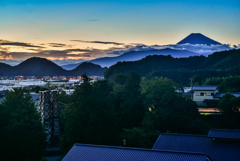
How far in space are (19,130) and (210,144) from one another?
1503 centimetres

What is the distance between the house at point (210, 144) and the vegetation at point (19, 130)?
9.93 m

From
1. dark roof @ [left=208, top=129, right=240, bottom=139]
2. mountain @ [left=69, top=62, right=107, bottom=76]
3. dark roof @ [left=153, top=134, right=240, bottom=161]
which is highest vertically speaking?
dark roof @ [left=208, top=129, right=240, bottom=139]

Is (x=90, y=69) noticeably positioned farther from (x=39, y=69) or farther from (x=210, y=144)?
(x=210, y=144)

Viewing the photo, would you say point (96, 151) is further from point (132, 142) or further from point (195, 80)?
point (195, 80)

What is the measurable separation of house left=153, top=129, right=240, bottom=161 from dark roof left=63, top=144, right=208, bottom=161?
4303 mm

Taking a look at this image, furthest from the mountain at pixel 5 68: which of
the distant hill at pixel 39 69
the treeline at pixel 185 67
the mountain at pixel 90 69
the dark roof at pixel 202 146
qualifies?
the dark roof at pixel 202 146

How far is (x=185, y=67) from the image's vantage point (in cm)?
11250

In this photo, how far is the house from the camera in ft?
53.5

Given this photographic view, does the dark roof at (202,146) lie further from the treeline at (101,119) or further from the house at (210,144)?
the treeline at (101,119)

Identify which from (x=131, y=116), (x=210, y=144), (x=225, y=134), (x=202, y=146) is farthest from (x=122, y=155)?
(x=131, y=116)

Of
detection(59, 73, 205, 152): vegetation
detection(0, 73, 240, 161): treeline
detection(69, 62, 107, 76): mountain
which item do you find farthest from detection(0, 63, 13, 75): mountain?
detection(0, 73, 240, 161): treeline

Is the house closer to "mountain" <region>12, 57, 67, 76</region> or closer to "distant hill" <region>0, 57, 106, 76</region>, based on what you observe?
"distant hill" <region>0, 57, 106, 76</region>

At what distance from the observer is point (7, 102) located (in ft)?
68.4

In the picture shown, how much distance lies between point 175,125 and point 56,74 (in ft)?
499
